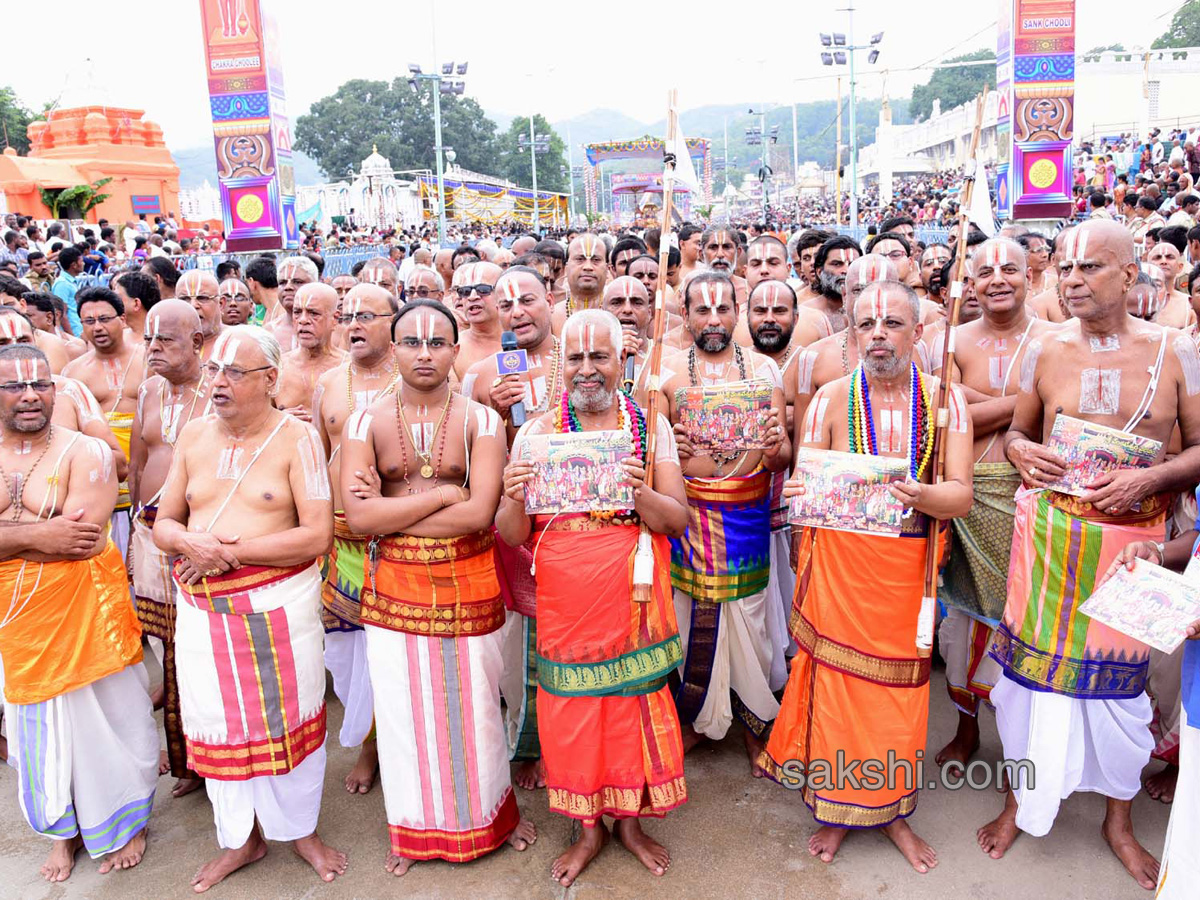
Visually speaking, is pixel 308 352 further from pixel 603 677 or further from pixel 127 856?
pixel 603 677

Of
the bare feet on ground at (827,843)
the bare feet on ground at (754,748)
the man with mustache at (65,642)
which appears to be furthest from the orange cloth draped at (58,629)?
the bare feet on ground at (827,843)

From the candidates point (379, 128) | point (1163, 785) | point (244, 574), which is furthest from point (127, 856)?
point (379, 128)

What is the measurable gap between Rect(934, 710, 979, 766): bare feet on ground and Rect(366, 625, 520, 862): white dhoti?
210 centimetres

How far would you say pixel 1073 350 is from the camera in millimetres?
3660

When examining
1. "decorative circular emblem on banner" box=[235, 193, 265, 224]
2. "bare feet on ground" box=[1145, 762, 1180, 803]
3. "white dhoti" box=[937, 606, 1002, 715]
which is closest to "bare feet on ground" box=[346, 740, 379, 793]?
"white dhoti" box=[937, 606, 1002, 715]

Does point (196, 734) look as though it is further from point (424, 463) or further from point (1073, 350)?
point (1073, 350)

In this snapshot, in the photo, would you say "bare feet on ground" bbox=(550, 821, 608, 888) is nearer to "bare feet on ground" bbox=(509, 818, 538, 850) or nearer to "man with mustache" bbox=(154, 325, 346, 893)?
"bare feet on ground" bbox=(509, 818, 538, 850)

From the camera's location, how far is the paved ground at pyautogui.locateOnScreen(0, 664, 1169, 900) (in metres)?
3.57

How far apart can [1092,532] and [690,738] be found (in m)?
2.10

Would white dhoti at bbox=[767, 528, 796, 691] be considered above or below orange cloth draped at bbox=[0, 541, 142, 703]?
below

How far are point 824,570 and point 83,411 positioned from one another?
10.8ft

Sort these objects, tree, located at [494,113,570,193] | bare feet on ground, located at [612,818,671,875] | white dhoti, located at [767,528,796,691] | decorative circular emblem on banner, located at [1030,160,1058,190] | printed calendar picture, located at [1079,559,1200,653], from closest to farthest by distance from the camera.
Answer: printed calendar picture, located at [1079,559,1200,653] → bare feet on ground, located at [612,818,671,875] → white dhoti, located at [767,528,796,691] → decorative circular emblem on banner, located at [1030,160,1058,190] → tree, located at [494,113,570,193]

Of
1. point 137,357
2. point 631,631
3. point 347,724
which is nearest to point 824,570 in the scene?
point 631,631

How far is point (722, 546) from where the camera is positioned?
433 centimetres
